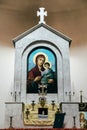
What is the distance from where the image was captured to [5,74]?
12180 millimetres

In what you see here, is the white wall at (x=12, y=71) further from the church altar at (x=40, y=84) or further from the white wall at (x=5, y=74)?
the church altar at (x=40, y=84)

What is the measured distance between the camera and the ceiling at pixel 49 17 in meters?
12.8

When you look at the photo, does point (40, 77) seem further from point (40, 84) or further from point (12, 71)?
point (12, 71)

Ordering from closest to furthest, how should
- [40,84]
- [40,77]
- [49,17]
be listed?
1. [40,84]
2. [40,77]
3. [49,17]

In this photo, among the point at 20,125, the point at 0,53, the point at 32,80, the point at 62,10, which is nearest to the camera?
the point at 20,125

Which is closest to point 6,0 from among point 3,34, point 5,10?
point 5,10

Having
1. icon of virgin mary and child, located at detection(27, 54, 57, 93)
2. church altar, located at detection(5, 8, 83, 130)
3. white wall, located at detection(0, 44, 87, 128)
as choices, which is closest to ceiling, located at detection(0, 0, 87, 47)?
white wall, located at detection(0, 44, 87, 128)

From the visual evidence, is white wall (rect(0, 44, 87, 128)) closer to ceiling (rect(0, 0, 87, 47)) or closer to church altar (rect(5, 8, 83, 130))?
ceiling (rect(0, 0, 87, 47))

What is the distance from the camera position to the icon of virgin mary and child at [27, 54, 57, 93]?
1070 cm

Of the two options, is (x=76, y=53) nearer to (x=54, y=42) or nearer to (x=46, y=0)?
(x=54, y=42)

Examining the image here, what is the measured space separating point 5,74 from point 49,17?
9.97 feet

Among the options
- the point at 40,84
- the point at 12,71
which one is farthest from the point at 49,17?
the point at 40,84

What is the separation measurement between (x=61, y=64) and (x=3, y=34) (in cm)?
300

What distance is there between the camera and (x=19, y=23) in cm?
1318
